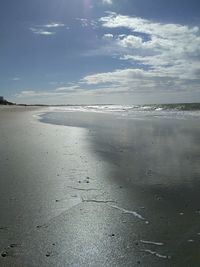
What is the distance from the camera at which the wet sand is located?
12.9 ft

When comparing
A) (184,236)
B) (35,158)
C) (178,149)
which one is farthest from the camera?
(178,149)

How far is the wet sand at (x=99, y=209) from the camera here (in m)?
3.94

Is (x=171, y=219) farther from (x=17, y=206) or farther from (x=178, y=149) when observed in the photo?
(x=178, y=149)

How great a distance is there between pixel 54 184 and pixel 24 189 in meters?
0.64

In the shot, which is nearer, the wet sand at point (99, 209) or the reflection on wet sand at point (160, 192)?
the wet sand at point (99, 209)

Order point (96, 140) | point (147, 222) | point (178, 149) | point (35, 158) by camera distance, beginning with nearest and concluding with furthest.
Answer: point (147, 222), point (35, 158), point (178, 149), point (96, 140)

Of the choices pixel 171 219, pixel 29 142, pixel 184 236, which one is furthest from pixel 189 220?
pixel 29 142

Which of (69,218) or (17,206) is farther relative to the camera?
(17,206)

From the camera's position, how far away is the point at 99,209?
540 cm

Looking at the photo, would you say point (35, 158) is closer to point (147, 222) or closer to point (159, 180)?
point (159, 180)

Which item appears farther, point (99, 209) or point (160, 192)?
point (160, 192)

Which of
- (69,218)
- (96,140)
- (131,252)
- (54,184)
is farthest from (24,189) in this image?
(96,140)

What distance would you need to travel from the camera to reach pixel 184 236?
14.4 ft

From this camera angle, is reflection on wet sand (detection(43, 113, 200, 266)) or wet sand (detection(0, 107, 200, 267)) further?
reflection on wet sand (detection(43, 113, 200, 266))
